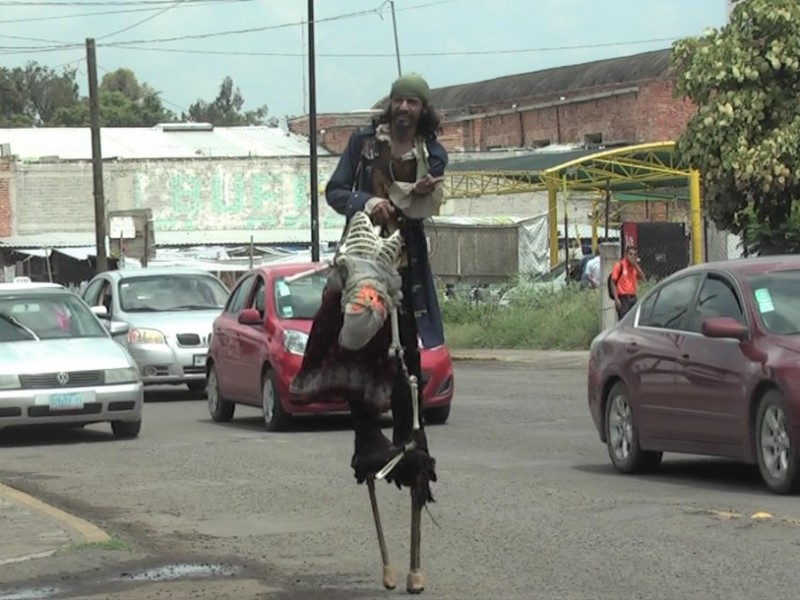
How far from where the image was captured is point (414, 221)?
764 centimetres

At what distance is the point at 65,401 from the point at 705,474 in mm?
6468

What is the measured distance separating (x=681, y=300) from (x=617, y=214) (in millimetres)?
42307

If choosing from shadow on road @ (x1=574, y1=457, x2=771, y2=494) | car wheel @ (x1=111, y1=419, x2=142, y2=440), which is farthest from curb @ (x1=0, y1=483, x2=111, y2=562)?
car wheel @ (x1=111, y1=419, x2=142, y2=440)

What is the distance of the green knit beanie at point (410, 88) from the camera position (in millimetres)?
7676

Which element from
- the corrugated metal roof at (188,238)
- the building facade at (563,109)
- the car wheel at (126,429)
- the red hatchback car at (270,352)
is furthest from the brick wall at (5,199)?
the car wheel at (126,429)

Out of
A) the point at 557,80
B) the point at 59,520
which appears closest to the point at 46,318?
the point at 59,520

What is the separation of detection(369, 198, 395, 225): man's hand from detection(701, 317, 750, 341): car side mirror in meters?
4.25

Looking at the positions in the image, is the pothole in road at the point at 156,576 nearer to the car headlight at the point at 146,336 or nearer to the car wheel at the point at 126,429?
the car wheel at the point at 126,429

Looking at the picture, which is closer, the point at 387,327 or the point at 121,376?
the point at 387,327

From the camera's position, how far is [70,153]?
66.8 meters

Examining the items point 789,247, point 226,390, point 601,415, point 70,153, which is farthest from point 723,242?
point 70,153

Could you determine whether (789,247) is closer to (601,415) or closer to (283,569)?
(601,415)

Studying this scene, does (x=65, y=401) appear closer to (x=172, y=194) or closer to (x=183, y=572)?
(x=183, y=572)

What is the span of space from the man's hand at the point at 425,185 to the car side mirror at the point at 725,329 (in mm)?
4162
